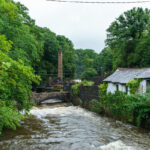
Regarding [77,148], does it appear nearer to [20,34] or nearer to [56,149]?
[56,149]

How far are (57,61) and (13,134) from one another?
3419 cm

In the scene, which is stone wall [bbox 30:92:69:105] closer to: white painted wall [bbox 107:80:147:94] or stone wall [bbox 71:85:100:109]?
stone wall [bbox 71:85:100:109]

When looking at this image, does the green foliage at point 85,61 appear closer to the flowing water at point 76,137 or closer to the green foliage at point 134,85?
the green foliage at point 134,85

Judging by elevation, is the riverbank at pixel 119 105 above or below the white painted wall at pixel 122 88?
below

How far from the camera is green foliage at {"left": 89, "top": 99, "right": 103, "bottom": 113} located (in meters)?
21.2

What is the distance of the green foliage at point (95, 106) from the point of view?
21.2 m

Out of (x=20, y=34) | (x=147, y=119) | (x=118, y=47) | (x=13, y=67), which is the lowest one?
(x=147, y=119)

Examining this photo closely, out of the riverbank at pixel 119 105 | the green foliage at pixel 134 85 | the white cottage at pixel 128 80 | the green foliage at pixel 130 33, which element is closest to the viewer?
the riverbank at pixel 119 105

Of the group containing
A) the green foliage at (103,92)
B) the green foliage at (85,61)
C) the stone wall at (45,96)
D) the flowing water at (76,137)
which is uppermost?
the green foliage at (85,61)

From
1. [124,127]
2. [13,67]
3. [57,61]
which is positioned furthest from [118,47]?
[13,67]

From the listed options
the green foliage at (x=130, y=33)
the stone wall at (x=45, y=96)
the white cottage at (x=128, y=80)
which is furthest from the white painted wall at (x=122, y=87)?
the green foliage at (x=130, y=33)

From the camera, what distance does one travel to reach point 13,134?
1320cm

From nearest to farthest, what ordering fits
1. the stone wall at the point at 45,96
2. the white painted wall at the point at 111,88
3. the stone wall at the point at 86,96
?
1. the white painted wall at the point at 111,88
2. the stone wall at the point at 86,96
3. the stone wall at the point at 45,96

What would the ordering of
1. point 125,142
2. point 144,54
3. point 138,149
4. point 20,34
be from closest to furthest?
1. point 138,149
2. point 125,142
3. point 20,34
4. point 144,54
